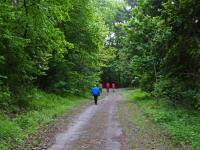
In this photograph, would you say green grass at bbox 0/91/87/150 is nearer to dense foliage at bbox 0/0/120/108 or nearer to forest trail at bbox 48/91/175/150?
dense foliage at bbox 0/0/120/108

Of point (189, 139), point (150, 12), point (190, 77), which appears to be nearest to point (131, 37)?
point (150, 12)

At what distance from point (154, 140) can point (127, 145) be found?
4.25ft

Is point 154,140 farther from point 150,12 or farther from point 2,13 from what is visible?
point 150,12

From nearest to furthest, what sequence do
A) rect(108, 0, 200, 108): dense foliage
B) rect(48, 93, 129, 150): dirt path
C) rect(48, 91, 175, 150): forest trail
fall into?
rect(48, 93, 129, 150): dirt path
rect(48, 91, 175, 150): forest trail
rect(108, 0, 200, 108): dense foliage

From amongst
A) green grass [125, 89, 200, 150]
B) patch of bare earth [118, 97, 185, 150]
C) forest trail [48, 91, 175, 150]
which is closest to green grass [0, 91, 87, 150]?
forest trail [48, 91, 175, 150]

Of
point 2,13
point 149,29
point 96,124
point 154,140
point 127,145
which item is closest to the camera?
point 127,145

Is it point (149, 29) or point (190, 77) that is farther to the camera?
point (149, 29)

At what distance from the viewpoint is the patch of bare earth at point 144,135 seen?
42.3ft

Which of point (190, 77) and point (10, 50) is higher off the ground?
point (10, 50)

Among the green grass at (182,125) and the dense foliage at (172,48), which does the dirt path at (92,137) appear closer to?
the green grass at (182,125)

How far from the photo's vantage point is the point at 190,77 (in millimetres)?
21312

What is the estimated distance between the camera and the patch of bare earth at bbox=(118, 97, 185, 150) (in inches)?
508

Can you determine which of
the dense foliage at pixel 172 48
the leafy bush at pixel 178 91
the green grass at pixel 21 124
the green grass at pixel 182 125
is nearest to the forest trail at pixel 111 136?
the green grass at pixel 182 125

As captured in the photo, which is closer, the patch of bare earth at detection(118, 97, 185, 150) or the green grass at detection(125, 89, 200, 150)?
the patch of bare earth at detection(118, 97, 185, 150)
